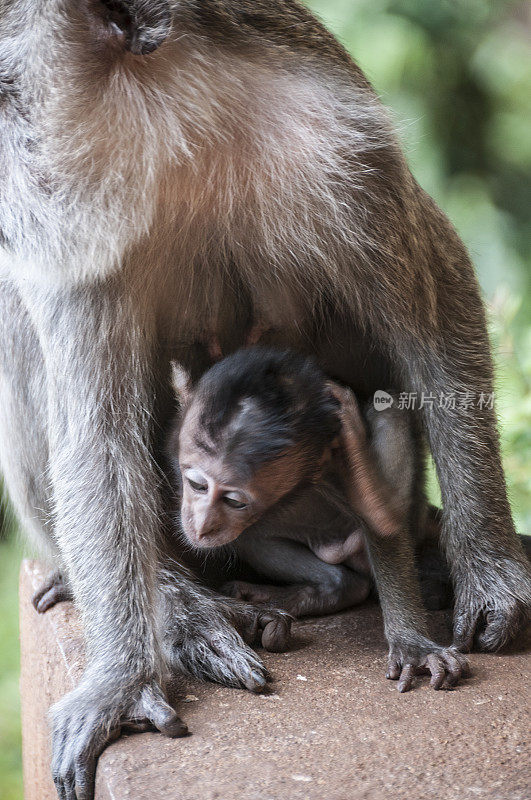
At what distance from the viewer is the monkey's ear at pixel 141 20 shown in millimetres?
2025

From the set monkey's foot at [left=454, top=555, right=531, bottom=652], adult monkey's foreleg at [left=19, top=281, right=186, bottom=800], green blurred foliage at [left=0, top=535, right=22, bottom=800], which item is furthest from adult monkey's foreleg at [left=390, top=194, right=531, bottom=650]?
green blurred foliage at [left=0, top=535, right=22, bottom=800]

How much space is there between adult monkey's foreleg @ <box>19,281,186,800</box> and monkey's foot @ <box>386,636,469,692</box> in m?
0.56

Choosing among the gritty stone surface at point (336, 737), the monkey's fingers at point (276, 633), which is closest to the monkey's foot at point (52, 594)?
the gritty stone surface at point (336, 737)

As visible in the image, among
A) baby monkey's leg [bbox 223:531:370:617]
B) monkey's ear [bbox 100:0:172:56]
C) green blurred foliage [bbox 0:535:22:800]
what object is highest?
monkey's ear [bbox 100:0:172:56]

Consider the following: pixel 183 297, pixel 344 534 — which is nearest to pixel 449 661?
pixel 344 534

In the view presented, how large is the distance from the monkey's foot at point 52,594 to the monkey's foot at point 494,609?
1.16 meters

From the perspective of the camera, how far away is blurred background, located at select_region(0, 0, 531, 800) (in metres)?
5.50

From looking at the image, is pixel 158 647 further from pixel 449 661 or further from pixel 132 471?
pixel 449 661

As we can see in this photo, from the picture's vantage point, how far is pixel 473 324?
105 inches

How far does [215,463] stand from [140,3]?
101 centimetres

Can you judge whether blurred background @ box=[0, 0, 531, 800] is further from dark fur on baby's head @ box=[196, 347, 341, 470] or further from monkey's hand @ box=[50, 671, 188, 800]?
monkey's hand @ box=[50, 671, 188, 800]

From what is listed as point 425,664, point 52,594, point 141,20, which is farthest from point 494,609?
point 141,20
